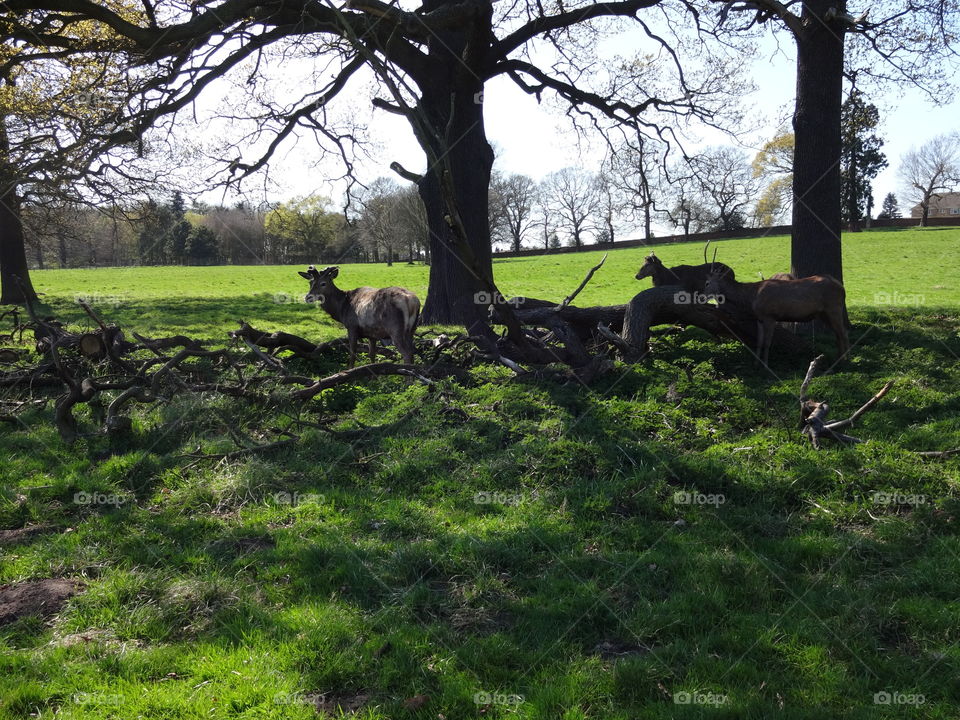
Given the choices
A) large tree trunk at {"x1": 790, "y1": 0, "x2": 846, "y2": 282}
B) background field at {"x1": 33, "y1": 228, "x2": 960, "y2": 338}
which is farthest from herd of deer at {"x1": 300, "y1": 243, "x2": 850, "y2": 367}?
background field at {"x1": 33, "y1": 228, "x2": 960, "y2": 338}

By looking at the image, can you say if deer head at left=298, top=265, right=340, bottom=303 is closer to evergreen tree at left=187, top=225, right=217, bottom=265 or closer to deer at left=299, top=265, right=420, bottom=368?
deer at left=299, top=265, right=420, bottom=368

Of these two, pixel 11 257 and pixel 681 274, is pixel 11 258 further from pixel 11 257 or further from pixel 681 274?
pixel 681 274

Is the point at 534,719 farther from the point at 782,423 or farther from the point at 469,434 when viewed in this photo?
the point at 782,423

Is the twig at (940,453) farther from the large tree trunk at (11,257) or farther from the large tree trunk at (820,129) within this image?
the large tree trunk at (11,257)

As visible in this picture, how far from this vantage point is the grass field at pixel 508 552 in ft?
13.3

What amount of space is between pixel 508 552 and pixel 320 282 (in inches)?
315

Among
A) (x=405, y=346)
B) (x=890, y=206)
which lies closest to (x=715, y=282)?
(x=405, y=346)

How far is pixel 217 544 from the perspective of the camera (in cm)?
588

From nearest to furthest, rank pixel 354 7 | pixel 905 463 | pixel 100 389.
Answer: pixel 905 463 → pixel 100 389 → pixel 354 7

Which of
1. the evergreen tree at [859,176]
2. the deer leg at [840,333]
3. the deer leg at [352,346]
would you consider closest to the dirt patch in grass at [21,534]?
the deer leg at [352,346]

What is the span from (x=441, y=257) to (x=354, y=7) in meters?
5.79

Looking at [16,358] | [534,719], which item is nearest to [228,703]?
[534,719]

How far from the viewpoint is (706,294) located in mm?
10531

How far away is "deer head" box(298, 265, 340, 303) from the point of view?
40.0 feet
